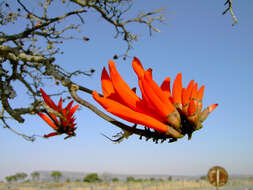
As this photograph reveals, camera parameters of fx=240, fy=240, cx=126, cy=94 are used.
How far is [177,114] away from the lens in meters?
0.51

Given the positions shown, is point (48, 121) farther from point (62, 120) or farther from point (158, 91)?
point (158, 91)

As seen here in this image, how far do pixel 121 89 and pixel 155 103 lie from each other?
8 cm

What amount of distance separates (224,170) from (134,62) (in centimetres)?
945

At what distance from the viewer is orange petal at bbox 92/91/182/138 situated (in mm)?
475

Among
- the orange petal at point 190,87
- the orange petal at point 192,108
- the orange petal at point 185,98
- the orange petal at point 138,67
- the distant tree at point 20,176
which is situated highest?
the orange petal at point 138,67

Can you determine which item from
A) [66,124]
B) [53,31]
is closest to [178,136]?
[66,124]

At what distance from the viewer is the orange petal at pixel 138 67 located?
52cm

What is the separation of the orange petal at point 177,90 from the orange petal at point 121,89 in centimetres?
9

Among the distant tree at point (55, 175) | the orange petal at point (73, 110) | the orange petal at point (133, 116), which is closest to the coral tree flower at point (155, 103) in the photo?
the orange petal at point (133, 116)

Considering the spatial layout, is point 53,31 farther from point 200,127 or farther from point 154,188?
point 154,188

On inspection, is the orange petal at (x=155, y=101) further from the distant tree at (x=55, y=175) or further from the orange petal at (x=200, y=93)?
the distant tree at (x=55, y=175)

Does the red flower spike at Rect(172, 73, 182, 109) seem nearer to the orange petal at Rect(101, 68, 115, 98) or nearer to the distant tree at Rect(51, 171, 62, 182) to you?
the orange petal at Rect(101, 68, 115, 98)

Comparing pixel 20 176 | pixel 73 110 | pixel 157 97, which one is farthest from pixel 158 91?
pixel 20 176

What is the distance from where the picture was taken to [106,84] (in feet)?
1.77
